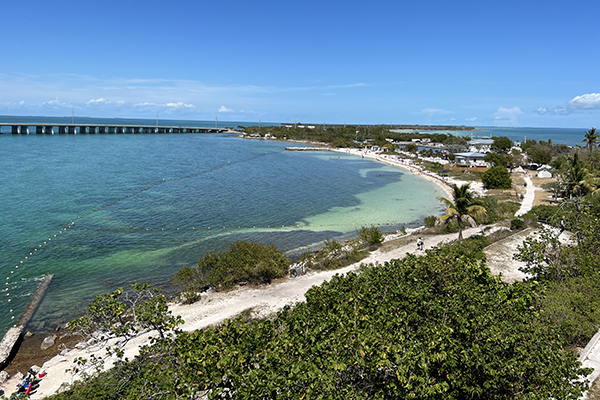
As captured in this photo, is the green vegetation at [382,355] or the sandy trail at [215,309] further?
the sandy trail at [215,309]

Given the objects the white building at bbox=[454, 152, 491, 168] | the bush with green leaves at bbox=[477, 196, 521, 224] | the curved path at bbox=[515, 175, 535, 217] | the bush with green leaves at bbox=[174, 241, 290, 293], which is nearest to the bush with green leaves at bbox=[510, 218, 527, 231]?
the bush with green leaves at bbox=[477, 196, 521, 224]

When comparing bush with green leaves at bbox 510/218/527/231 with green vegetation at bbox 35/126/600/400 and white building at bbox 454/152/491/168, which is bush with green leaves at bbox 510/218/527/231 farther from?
white building at bbox 454/152/491/168

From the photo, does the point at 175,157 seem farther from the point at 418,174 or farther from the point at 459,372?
the point at 459,372

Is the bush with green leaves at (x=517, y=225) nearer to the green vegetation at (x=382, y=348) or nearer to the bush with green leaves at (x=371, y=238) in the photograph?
the bush with green leaves at (x=371, y=238)

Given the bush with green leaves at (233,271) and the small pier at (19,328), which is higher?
the bush with green leaves at (233,271)

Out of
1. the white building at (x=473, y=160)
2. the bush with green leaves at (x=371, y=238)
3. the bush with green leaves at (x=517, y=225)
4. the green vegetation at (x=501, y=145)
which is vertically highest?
the green vegetation at (x=501, y=145)

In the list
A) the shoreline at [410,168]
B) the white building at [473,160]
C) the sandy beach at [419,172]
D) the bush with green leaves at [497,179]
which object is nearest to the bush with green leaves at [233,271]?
the sandy beach at [419,172]

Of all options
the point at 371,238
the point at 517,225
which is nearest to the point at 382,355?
the point at 371,238

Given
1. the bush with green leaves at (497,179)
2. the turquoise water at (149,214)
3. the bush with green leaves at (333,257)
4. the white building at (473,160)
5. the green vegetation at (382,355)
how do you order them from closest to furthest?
1. the green vegetation at (382,355)
2. the turquoise water at (149,214)
3. the bush with green leaves at (333,257)
4. the bush with green leaves at (497,179)
5. the white building at (473,160)
